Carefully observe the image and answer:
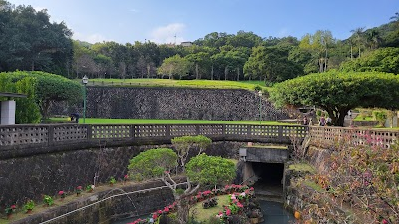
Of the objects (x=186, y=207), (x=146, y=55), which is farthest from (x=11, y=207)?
(x=146, y=55)

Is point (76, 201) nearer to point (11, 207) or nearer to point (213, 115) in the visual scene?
point (11, 207)

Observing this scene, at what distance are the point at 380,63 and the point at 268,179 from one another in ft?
105

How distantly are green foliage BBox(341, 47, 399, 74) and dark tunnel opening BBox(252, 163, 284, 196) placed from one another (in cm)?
2716

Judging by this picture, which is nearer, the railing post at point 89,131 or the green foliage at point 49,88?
the railing post at point 89,131

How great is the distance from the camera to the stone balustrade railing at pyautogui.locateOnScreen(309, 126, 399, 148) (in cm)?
1142

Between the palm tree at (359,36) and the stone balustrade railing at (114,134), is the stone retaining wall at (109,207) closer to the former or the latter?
the stone balustrade railing at (114,134)

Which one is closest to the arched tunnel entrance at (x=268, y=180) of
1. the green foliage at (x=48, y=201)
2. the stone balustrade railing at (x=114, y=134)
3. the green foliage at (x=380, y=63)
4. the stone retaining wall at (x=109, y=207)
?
the stone balustrade railing at (x=114, y=134)

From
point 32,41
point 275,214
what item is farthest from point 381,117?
point 32,41

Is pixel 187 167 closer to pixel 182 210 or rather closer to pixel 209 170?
pixel 209 170

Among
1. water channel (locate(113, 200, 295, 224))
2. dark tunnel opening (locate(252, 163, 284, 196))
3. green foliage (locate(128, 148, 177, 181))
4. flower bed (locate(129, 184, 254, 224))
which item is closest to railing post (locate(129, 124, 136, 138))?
water channel (locate(113, 200, 295, 224))

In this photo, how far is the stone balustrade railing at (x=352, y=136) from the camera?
11.4 meters

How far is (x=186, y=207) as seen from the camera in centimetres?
1157

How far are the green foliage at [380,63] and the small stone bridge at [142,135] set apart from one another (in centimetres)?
2922

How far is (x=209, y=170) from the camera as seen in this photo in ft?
37.3
